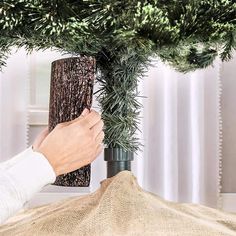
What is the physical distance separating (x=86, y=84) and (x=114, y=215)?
19cm

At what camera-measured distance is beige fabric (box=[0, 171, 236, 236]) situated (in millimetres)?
684

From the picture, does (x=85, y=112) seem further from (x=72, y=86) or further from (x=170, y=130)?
(x=170, y=130)

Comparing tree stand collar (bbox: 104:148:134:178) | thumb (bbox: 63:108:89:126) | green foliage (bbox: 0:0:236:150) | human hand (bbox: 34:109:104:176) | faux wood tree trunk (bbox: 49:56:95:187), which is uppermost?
green foliage (bbox: 0:0:236:150)

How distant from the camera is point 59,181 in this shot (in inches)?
29.9

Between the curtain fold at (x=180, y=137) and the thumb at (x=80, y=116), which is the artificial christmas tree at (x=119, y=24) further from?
the curtain fold at (x=180, y=137)

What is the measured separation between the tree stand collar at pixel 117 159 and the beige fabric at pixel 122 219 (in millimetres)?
41

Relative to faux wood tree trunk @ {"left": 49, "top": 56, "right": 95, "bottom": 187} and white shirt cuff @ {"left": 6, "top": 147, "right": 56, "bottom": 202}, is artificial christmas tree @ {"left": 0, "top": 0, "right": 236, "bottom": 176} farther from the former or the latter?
white shirt cuff @ {"left": 6, "top": 147, "right": 56, "bottom": 202}

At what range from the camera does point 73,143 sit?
681 millimetres

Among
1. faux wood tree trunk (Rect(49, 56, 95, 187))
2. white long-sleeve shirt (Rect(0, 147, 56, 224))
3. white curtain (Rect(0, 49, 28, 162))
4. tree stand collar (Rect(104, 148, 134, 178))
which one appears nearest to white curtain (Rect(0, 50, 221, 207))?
white curtain (Rect(0, 49, 28, 162))

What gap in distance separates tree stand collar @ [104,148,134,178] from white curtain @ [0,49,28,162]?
567mm

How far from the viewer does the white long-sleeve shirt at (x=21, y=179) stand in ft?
1.93

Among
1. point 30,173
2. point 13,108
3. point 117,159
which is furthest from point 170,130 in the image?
point 30,173

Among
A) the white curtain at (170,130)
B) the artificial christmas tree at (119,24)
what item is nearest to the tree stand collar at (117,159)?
the artificial christmas tree at (119,24)

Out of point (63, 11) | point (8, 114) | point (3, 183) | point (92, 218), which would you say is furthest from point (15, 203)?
point (8, 114)
